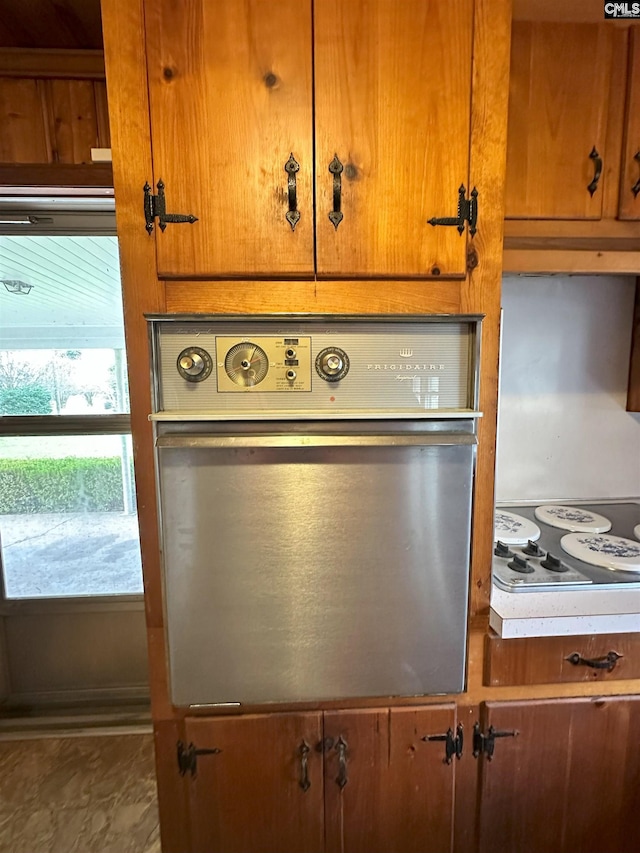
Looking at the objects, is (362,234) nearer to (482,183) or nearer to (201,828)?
(482,183)

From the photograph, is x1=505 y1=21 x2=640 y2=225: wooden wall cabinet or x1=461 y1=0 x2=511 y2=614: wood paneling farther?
x1=505 y1=21 x2=640 y2=225: wooden wall cabinet

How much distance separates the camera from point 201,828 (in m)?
1.04

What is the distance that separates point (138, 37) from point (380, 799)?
171cm

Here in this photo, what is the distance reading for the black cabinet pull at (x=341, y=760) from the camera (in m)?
1.02

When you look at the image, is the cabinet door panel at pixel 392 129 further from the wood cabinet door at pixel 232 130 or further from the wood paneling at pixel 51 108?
the wood paneling at pixel 51 108

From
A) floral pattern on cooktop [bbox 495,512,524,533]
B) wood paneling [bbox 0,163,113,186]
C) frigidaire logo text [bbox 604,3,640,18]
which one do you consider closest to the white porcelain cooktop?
floral pattern on cooktop [bbox 495,512,524,533]

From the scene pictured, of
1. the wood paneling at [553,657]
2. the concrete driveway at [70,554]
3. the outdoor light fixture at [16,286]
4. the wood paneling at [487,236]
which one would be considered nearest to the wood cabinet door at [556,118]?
the wood paneling at [487,236]

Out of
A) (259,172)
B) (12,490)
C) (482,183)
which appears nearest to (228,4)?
(259,172)

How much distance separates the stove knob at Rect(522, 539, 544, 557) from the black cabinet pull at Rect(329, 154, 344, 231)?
3.13 ft

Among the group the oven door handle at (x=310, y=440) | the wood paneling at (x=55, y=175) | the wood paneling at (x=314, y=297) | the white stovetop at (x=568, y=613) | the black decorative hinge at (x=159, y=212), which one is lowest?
the white stovetop at (x=568, y=613)

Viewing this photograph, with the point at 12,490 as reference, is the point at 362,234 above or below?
above

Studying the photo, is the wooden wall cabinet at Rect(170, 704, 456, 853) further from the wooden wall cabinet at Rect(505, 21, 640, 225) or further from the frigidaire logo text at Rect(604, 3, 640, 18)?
the frigidaire logo text at Rect(604, 3, 640, 18)

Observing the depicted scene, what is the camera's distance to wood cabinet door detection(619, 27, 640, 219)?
1022 mm

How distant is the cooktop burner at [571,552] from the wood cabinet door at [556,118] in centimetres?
85
